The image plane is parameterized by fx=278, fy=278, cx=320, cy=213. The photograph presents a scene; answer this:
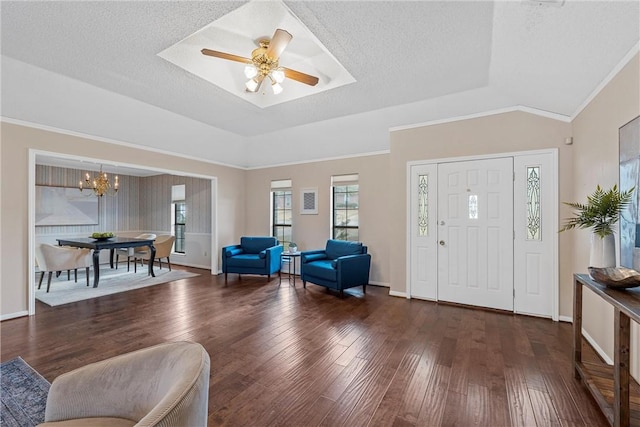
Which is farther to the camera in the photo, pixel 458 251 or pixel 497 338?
pixel 458 251

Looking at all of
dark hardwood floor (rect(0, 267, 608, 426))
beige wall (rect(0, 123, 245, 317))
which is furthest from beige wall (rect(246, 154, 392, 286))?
beige wall (rect(0, 123, 245, 317))

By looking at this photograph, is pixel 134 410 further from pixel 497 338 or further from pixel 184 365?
pixel 497 338

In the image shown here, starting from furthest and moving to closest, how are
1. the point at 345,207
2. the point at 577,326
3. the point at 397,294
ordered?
1. the point at 345,207
2. the point at 397,294
3. the point at 577,326

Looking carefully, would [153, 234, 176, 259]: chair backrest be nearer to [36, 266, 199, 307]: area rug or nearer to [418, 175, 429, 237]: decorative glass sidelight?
[36, 266, 199, 307]: area rug

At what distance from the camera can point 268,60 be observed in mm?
2508

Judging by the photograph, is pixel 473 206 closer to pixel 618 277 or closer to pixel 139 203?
pixel 618 277

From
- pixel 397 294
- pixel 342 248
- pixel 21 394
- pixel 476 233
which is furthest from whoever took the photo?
pixel 342 248

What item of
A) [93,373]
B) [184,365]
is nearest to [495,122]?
[184,365]

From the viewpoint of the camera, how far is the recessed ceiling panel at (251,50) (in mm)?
2455

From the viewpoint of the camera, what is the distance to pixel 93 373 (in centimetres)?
123

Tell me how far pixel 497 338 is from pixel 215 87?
170 inches

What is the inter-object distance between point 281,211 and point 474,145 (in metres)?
4.18

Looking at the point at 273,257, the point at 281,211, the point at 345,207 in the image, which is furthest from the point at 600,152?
the point at 281,211

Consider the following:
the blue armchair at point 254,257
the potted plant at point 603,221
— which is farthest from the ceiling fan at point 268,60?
the blue armchair at point 254,257
